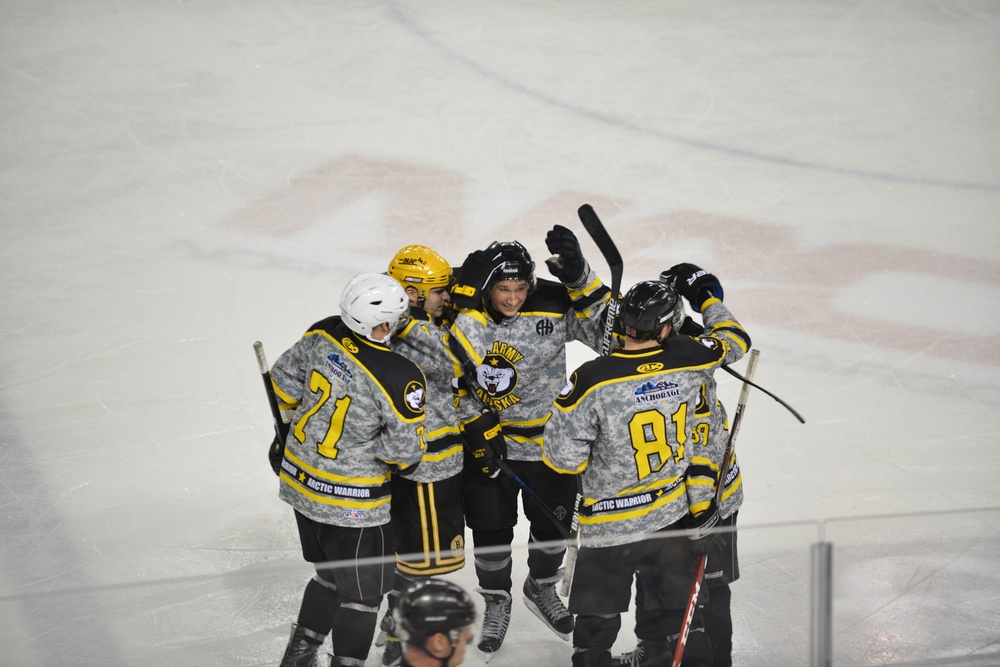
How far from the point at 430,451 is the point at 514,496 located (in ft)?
1.32

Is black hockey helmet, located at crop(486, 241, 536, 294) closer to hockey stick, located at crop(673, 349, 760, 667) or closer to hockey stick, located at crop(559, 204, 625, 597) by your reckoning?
hockey stick, located at crop(559, 204, 625, 597)

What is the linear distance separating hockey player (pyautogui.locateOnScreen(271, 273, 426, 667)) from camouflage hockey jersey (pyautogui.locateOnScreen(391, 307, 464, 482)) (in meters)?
0.21

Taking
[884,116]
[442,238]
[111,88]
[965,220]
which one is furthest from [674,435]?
[111,88]

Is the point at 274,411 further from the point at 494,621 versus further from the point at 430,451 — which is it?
the point at 494,621

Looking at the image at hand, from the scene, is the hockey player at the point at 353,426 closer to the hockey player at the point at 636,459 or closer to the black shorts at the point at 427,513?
the black shorts at the point at 427,513

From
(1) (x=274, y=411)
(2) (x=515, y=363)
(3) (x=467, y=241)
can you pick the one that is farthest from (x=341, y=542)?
(3) (x=467, y=241)

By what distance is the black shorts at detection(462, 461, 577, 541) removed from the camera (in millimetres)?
3740

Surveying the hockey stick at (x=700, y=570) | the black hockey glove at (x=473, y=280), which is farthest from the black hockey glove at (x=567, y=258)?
the hockey stick at (x=700, y=570)

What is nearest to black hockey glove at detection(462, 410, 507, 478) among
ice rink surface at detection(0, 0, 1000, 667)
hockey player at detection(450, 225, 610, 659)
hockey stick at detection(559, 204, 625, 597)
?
hockey player at detection(450, 225, 610, 659)

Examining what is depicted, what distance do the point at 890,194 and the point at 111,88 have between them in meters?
5.03

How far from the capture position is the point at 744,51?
8523 mm

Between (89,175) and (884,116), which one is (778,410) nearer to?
(884,116)

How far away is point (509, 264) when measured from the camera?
3525 millimetres

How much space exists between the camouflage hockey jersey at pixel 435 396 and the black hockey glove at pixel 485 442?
0.05 meters
